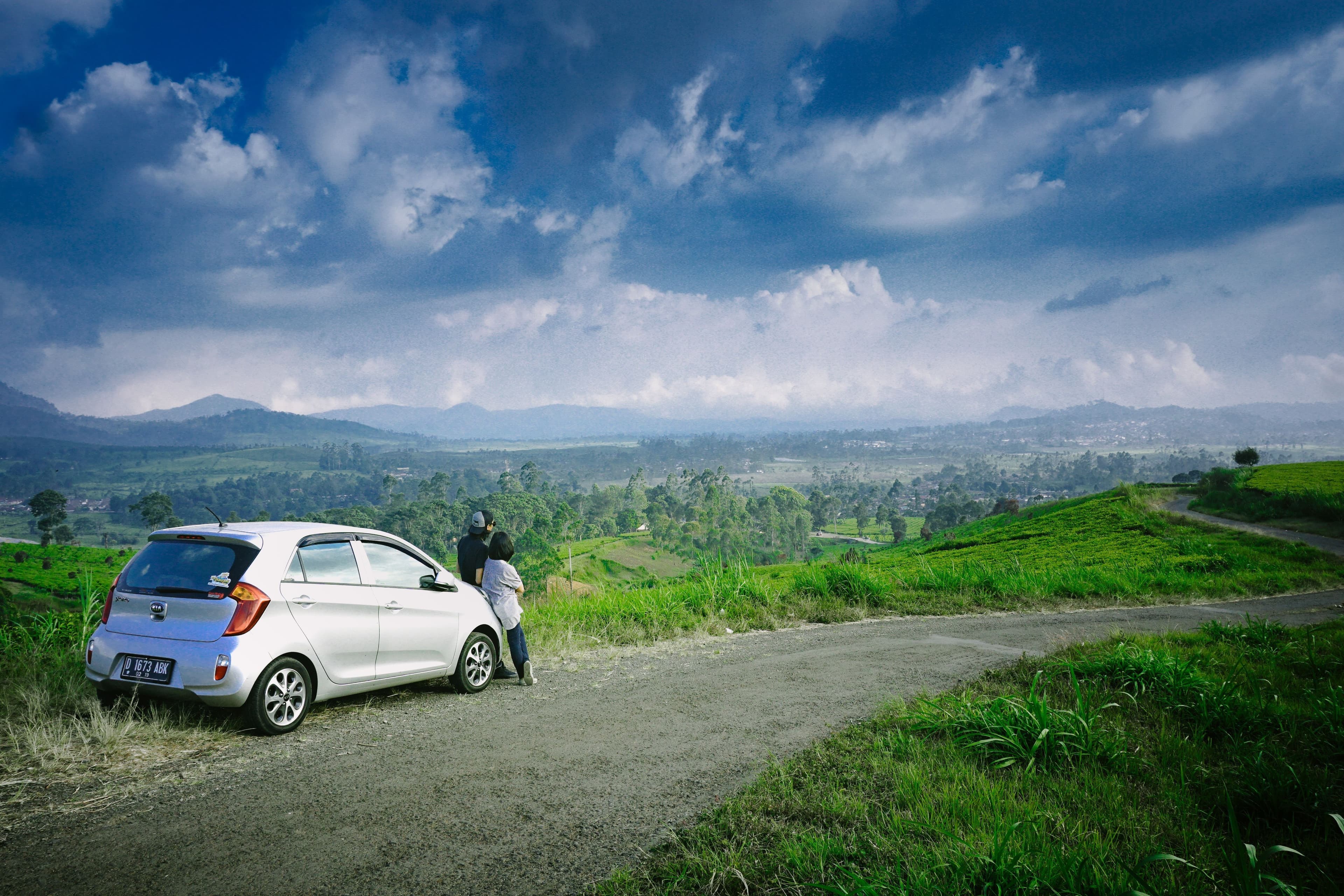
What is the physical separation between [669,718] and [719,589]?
598 centimetres

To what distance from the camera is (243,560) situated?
5.33 metres

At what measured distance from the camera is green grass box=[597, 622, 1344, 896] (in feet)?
10.4

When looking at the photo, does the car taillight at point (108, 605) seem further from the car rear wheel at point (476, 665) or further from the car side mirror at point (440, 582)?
the car rear wheel at point (476, 665)

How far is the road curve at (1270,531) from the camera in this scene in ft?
94.8

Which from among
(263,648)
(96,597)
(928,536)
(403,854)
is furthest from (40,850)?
(928,536)

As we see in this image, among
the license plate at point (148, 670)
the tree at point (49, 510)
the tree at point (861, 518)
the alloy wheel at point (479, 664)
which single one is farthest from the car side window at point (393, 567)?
the tree at point (861, 518)

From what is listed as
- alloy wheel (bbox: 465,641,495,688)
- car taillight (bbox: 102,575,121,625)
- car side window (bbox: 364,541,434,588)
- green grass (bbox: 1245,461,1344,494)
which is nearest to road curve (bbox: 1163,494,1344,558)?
green grass (bbox: 1245,461,1344,494)

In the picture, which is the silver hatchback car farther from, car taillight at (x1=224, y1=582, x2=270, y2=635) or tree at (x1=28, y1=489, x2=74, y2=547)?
tree at (x1=28, y1=489, x2=74, y2=547)

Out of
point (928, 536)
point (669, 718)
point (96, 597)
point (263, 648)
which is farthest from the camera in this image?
point (928, 536)

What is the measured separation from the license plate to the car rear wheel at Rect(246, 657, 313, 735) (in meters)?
0.66

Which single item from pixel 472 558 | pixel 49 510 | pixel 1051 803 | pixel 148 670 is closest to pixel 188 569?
pixel 148 670

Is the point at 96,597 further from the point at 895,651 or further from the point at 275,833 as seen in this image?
the point at 895,651

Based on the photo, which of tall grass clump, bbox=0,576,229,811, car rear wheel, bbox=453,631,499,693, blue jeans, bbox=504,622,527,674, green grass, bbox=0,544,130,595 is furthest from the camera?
green grass, bbox=0,544,130,595

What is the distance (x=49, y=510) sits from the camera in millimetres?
55000
